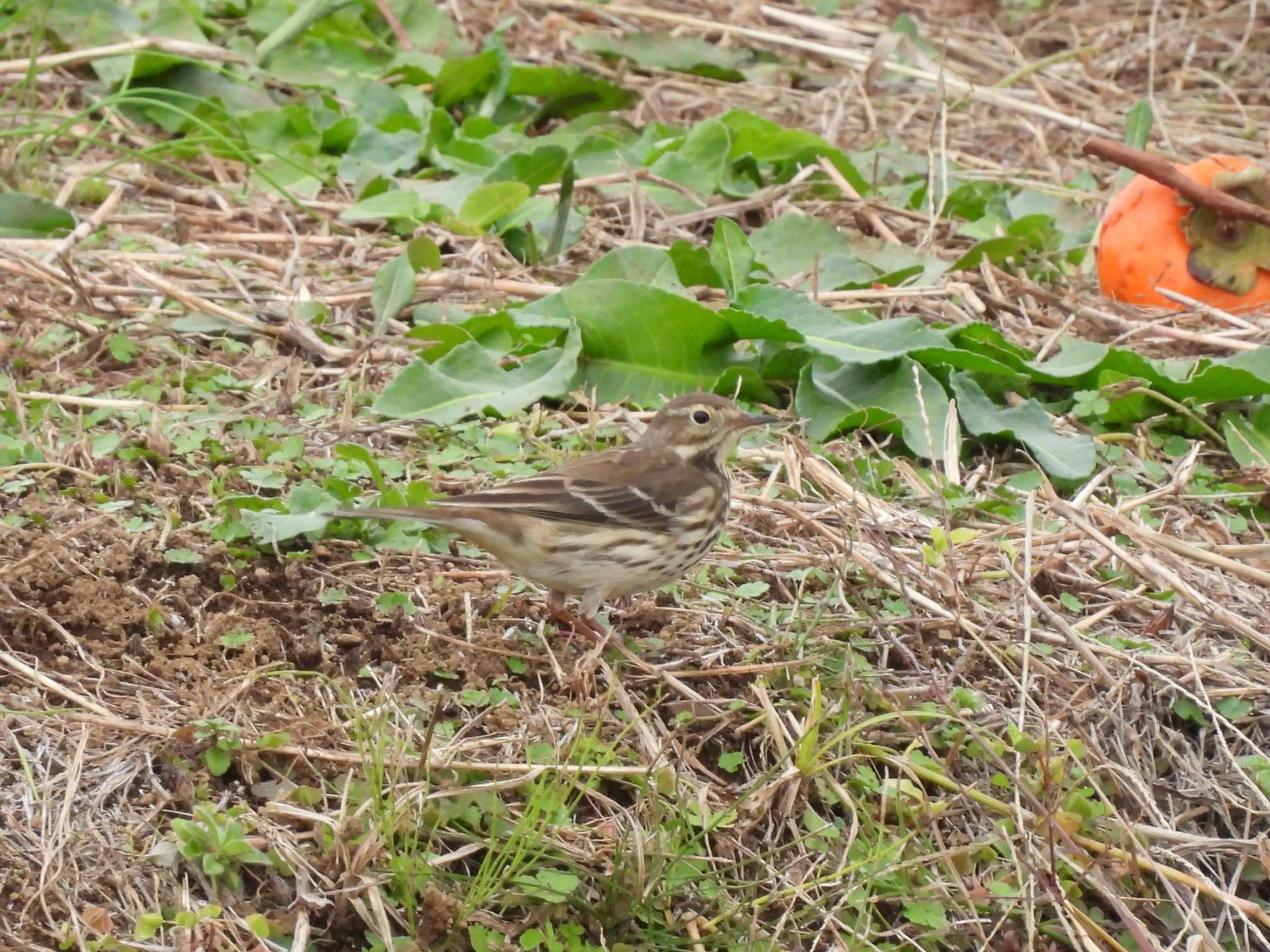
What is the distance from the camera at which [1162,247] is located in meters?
6.55

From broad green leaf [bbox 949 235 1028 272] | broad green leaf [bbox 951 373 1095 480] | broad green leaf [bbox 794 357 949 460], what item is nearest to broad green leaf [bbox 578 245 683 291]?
broad green leaf [bbox 794 357 949 460]

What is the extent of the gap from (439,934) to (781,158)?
489cm

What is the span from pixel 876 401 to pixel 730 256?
90cm

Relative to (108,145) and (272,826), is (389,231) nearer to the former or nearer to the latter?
(108,145)

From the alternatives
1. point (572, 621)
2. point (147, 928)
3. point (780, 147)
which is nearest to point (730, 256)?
point (780, 147)

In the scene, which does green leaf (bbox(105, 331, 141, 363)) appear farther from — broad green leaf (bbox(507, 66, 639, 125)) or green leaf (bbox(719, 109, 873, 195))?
green leaf (bbox(719, 109, 873, 195))

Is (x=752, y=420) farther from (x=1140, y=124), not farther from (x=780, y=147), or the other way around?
(x=1140, y=124)

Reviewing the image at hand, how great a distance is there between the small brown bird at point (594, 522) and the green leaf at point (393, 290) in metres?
1.54

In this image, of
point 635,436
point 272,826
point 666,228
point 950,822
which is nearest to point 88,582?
point 272,826

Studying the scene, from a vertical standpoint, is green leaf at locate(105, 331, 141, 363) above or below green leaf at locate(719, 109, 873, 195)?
below

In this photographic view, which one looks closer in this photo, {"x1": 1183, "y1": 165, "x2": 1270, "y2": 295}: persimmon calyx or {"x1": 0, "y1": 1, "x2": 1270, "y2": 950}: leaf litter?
{"x1": 0, "y1": 1, "x2": 1270, "y2": 950}: leaf litter

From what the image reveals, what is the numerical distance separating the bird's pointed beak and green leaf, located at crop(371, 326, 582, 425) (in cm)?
85

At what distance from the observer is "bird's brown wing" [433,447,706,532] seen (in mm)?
4562

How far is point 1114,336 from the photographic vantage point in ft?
21.3
